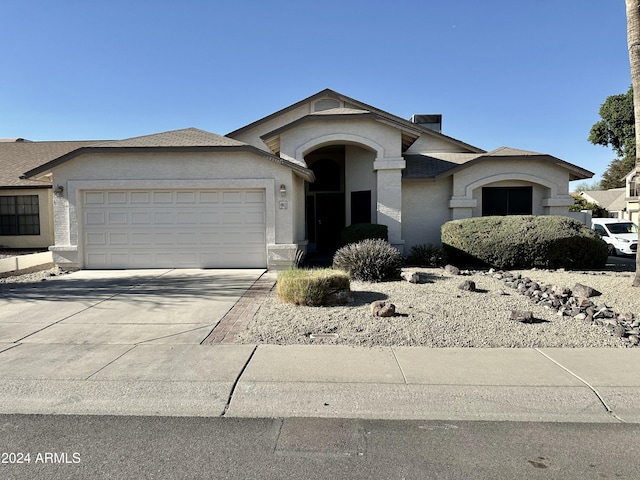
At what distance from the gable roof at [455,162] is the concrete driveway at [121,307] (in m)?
7.74

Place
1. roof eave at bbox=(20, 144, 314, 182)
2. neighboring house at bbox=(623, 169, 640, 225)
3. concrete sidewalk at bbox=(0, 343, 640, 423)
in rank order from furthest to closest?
neighboring house at bbox=(623, 169, 640, 225) < roof eave at bbox=(20, 144, 314, 182) < concrete sidewalk at bbox=(0, 343, 640, 423)

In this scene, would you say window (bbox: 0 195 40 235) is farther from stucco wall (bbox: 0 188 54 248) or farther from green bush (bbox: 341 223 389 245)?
green bush (bbox: 341 223 389 245)

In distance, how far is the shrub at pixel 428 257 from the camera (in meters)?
12.8

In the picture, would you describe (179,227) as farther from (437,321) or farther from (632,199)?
(632,199)

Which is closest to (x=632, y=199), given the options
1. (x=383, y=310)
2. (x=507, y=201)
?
(x=507, y=201)

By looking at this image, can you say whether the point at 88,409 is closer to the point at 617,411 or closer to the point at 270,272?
the point at 617,411

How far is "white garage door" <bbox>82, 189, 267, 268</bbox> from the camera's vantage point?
12539 millimetres

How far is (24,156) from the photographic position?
21484mm

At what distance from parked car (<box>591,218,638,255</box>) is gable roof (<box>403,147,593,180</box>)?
4.74 m

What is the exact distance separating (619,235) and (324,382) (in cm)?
1983

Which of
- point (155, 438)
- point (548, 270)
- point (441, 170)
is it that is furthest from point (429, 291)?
point (441, 170)

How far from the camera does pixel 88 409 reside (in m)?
4.08

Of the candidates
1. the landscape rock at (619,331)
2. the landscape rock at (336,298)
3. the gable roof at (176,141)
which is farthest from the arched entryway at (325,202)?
the landscape rock at (619,331)

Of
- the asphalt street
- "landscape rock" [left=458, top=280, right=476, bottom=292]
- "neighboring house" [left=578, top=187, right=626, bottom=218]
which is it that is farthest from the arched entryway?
"neighboring house" [left=578, top=187, right=626, bottom=218]
